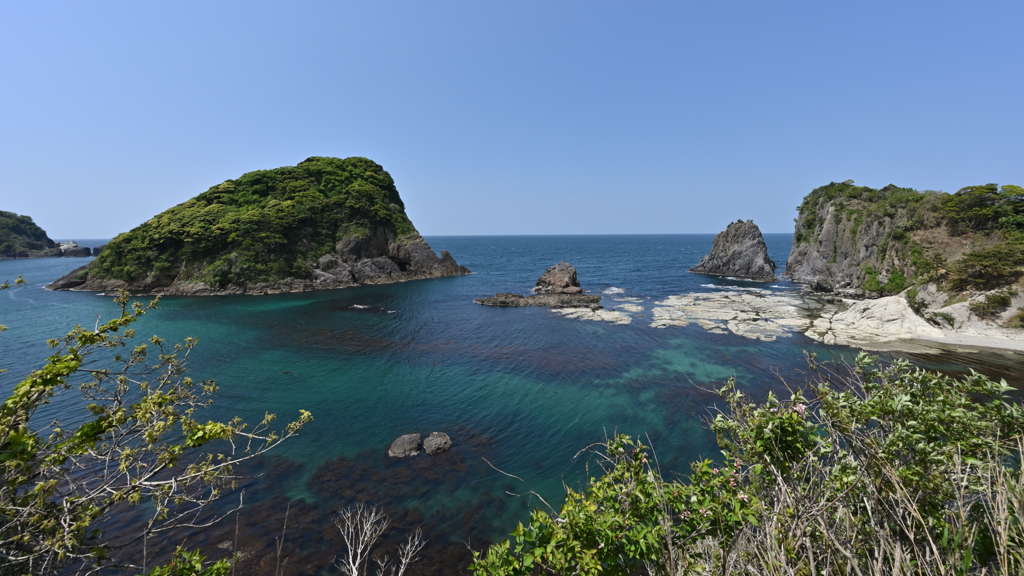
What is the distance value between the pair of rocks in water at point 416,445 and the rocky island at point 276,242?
53.4 metres

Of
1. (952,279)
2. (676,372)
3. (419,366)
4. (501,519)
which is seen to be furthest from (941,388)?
(952,279)

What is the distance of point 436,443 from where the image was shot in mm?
18078

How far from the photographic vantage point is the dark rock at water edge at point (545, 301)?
52031 mm

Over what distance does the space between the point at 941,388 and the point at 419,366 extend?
26.9 m

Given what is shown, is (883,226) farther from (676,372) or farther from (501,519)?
(501,519)

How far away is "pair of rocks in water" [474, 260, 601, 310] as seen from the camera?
5259cm

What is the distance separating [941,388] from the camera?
673cm

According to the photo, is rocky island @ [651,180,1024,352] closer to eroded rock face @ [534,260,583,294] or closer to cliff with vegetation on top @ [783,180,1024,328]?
cliff with vegetation on top @ [783,180,1024,328]

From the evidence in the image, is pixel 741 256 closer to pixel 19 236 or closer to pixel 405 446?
pixel 405 446

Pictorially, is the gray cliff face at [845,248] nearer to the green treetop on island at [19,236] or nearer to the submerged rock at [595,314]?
the submerged rock at [595,314]

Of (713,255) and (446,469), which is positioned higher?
(713,255)

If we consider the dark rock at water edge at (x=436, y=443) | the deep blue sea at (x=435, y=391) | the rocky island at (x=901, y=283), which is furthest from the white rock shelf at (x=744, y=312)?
the dark rock at water edge at (x=436, y=443)

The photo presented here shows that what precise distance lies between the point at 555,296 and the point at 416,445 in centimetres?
3894

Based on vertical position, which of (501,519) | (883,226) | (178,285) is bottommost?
(501,519)
